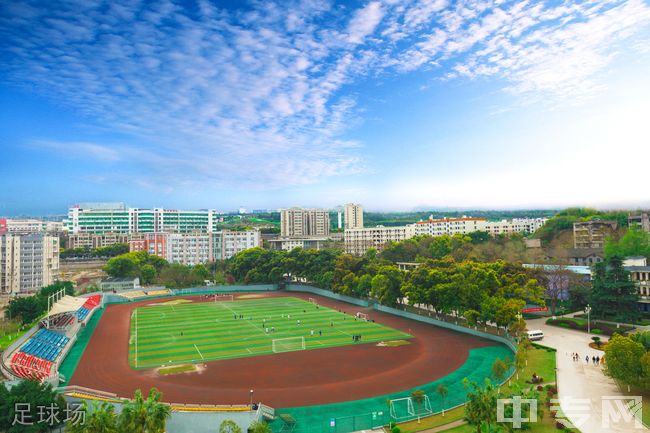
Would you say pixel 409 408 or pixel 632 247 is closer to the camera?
pixel 409 408

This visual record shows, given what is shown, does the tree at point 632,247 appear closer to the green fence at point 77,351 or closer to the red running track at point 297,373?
the red running track at point 297,373

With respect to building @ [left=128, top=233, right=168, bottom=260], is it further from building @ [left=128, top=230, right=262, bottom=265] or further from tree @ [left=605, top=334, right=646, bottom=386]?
tree @ [left=605, top=334, right=646, bottom=386]

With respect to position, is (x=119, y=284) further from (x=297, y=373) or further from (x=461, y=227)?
(x=461, y=227)

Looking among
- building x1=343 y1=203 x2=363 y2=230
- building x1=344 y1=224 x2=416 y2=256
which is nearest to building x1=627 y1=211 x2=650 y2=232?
building x1=344 y1=224 x2=416 y2=256

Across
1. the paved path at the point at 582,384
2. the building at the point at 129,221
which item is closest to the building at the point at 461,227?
the building at the point at 129,221

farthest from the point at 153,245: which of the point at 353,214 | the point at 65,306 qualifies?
the point at 353,214

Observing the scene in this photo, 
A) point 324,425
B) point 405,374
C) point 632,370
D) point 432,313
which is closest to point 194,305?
point 432,313
